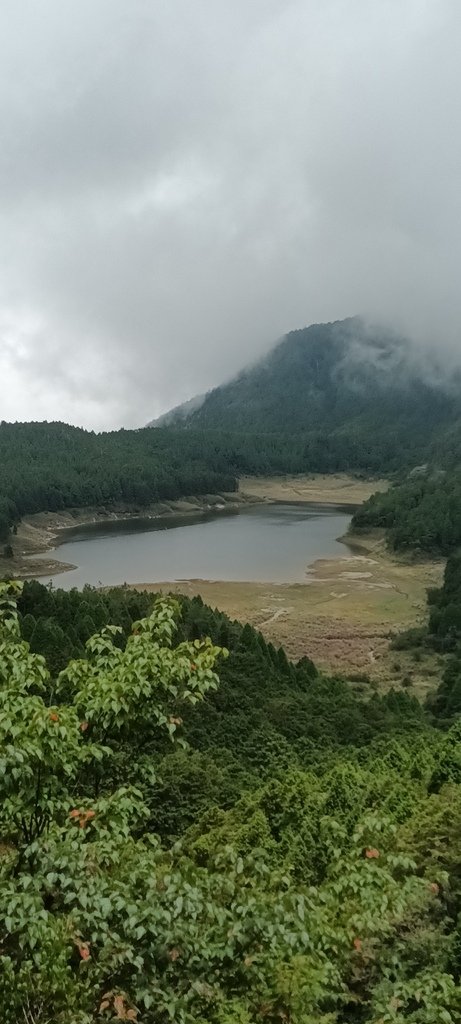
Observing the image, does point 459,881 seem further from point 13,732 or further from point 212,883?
point 13,732

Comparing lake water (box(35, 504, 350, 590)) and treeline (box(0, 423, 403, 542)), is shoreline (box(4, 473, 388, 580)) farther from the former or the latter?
lake water (box(35, 504, 350, 590))

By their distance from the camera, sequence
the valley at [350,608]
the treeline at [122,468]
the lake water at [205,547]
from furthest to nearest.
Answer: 1. the treeline at [122,468]
2. the lake water at [205,547]
3. the valley at [350,608]

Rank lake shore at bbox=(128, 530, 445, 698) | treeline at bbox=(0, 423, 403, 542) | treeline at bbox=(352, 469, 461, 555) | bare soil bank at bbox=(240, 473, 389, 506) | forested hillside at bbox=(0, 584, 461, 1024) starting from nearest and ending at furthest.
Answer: forested hillside at bbox=(0, 584, 461, 1024)
lake shore at bbox=(128, 530, 445, 698)
treeline at bbox=(352, 469, 461, 555)
treeline at bbox=(0, 423, 403, 542)
bare soil bank at bbox=(240, 473, 389, 506)

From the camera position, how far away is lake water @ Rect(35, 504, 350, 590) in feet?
251

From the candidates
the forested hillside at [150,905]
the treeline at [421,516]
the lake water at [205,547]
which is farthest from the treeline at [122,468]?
the forested hillside at [150,905]

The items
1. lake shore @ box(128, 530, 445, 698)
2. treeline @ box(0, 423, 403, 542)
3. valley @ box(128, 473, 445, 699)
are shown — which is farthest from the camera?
treeline @ box(0, 423, 403, 542)

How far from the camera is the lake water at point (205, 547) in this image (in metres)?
76.5

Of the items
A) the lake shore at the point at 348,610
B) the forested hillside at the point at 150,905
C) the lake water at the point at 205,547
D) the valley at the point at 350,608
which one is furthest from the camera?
the lake water at the point at 205,547

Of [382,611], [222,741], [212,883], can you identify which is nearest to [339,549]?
[382,611]

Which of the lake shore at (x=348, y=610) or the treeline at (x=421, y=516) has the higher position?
the treeline at (x=421, y=516)

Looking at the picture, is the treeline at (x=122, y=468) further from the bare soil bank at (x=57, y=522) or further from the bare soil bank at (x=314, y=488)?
the bare soil bank at (x=314, y=488)

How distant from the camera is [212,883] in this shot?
5.82m

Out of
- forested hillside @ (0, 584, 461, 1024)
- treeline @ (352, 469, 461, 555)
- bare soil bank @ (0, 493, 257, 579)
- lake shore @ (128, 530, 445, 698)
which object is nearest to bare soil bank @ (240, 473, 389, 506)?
bare soil bank @ (0, 493, 257, 579)

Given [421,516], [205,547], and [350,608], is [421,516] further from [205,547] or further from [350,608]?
[350,608]
